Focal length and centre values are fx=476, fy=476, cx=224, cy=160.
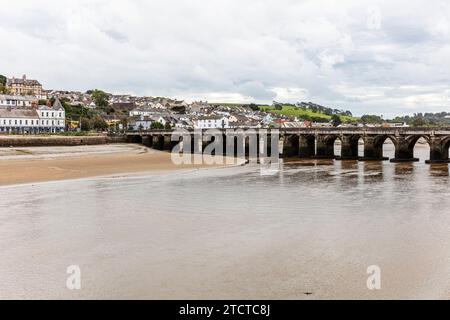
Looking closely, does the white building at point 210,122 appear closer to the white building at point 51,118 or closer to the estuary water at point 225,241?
the white building at point 51,118

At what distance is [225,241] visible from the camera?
58.1ft

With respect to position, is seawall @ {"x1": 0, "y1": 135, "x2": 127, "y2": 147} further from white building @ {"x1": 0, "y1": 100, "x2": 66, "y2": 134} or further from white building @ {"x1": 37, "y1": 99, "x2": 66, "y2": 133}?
white building @ {"x1": 37, "y1": 99, "x2": 66, "y2": 133}

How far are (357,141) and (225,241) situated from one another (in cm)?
5023

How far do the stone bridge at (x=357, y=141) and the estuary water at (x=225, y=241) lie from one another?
21.3 meters

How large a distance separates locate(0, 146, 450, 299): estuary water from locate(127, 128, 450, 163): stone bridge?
70.0 feet

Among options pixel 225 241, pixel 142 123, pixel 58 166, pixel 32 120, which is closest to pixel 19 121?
pixel 32 120

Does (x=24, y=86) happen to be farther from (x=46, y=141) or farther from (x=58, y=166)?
(x=58, y=166)

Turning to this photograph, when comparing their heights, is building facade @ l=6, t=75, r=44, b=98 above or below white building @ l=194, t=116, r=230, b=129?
above

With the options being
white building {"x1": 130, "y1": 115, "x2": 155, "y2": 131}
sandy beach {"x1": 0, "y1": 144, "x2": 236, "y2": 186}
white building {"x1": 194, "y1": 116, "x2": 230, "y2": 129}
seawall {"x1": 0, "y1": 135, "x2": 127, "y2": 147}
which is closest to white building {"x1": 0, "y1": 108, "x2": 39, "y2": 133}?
seawall {"x1": 0, "y1": 135, "x2": 127, "y2": 147}

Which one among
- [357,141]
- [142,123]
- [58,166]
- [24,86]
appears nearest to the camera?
[58,166]

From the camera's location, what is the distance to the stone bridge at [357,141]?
170 ft

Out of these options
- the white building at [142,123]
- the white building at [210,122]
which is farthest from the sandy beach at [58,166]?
the white building at [210,122]

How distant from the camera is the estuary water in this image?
1286 centimetres

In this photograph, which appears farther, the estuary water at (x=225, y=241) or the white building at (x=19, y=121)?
the white building at (x=19, y=121)
